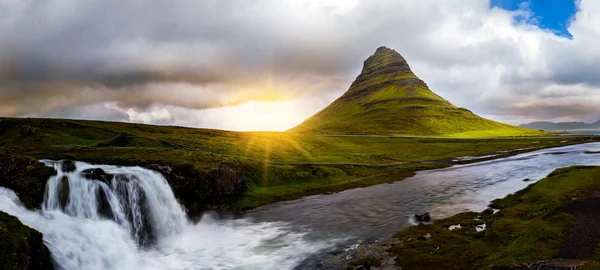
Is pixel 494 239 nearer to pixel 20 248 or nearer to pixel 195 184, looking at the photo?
pixel 20 248

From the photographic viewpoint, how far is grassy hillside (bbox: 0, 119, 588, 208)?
5506 centimetres

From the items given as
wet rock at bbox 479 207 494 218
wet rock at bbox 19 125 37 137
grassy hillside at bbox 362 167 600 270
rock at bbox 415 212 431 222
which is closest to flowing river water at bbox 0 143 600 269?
rock at bbox 415 212 431 222

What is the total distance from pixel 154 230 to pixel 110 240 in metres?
7.64

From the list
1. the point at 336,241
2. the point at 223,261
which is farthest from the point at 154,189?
the point at 336,241

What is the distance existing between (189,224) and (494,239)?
3234 cm

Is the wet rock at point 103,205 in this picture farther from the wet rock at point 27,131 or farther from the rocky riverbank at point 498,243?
the wet rock at point 27,131

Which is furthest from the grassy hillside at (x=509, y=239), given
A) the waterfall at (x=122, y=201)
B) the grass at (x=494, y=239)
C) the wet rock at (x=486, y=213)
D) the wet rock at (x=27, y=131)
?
the wet rock at (x=27, y=131)

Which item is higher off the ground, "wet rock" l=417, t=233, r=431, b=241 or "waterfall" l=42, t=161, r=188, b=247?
"waterfall" l=42, t=161, r=188, b=247

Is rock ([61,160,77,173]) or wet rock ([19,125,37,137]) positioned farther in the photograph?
wet rock ([19,125,37,137])

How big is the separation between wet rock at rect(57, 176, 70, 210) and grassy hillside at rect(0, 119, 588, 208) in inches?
593

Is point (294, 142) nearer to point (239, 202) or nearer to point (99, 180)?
point (239, 202)

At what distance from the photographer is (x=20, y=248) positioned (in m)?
18.9

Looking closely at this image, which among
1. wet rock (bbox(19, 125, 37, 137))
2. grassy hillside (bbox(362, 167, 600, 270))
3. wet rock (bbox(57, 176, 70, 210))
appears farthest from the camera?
wet rock (bbox(19, 125, 37, 137))

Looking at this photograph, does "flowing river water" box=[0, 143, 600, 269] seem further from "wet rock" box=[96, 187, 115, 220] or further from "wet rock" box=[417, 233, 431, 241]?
"wet rock" box=[417, 233, 431, 241]
